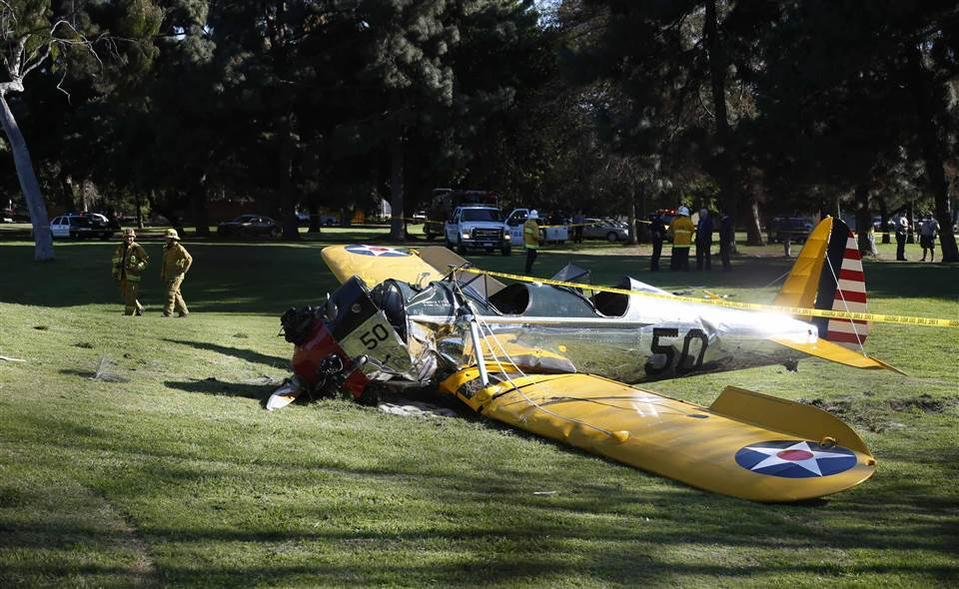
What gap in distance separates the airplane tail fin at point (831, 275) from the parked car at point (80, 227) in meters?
53.7

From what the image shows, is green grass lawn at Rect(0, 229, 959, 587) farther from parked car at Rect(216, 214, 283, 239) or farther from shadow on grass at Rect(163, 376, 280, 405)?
parked car at Rect(216, 214, 283, 239)

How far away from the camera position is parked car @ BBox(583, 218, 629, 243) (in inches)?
2347

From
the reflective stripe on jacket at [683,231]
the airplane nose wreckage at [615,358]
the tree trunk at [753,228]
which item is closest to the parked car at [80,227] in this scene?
the tree trunk at [753,228]

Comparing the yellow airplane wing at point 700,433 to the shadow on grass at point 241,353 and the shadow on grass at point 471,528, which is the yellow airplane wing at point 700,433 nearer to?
the shadow on grass at point 471,528

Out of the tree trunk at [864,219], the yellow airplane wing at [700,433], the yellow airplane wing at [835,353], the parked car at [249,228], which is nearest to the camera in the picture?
the yellow airplane wing at [700,433]

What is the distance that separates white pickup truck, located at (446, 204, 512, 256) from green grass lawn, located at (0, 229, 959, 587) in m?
28.5

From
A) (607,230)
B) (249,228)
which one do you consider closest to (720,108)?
(607,230)

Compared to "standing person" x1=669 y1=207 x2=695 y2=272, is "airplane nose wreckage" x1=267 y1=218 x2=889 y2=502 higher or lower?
lower

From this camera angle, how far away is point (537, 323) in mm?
10766

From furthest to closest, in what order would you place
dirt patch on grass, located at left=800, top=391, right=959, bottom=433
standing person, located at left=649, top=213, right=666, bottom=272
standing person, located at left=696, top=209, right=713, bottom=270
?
standing person, located at left=649, top=213, right=666, bottom=272, standing person, located at left=696, top=209, right=713, bottom=270, dirt patch on grass, located at left=800, top=391, right=959, bottom=433

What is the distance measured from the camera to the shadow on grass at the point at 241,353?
13234 mm

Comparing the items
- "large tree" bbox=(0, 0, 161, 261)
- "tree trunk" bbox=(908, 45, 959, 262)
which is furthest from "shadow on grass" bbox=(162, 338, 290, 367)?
"tree trunk" bbox=(908, 45, 959, 262)

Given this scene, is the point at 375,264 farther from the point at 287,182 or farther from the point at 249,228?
the point at 249,228

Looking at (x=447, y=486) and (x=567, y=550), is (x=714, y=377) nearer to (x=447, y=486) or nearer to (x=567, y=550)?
(x=447, y=486)
